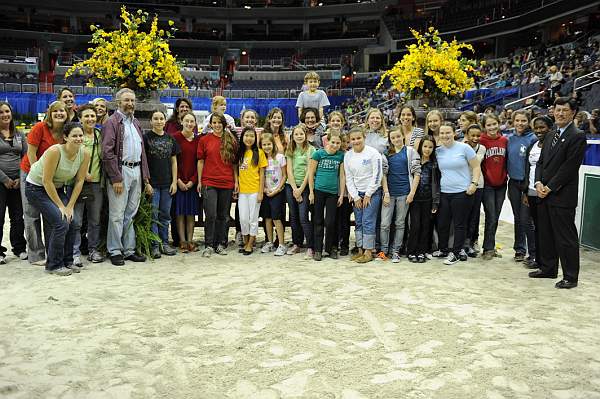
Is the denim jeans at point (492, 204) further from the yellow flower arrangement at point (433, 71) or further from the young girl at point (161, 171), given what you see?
the young girl at point (161, 171)

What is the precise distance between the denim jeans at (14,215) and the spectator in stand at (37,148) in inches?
7.7

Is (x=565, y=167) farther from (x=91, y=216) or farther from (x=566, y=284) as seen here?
(x=91, y=216)

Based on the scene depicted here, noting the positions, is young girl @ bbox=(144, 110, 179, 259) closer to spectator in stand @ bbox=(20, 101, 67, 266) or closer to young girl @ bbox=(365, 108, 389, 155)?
spectator in stand @ bbox=(20, 101, 67, 266)

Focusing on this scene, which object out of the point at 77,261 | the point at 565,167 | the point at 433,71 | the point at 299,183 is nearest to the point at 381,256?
the point at 299,183

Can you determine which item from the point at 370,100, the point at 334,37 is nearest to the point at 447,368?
the point at 370,100

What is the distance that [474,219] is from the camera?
588cm

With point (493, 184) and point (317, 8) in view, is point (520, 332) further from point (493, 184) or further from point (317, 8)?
point (317, 8)

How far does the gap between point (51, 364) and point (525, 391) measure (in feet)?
8.93

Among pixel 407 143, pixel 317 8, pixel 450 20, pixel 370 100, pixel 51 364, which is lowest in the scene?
pixel 51 364

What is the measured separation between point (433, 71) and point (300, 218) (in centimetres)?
323

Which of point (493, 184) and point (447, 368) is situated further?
point (493, 184)

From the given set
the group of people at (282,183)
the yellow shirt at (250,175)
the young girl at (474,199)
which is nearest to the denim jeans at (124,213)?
the group of people at (282,183)

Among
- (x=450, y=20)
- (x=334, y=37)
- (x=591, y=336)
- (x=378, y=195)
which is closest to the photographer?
(x=591, y=336)

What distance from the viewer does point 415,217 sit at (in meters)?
5.67
